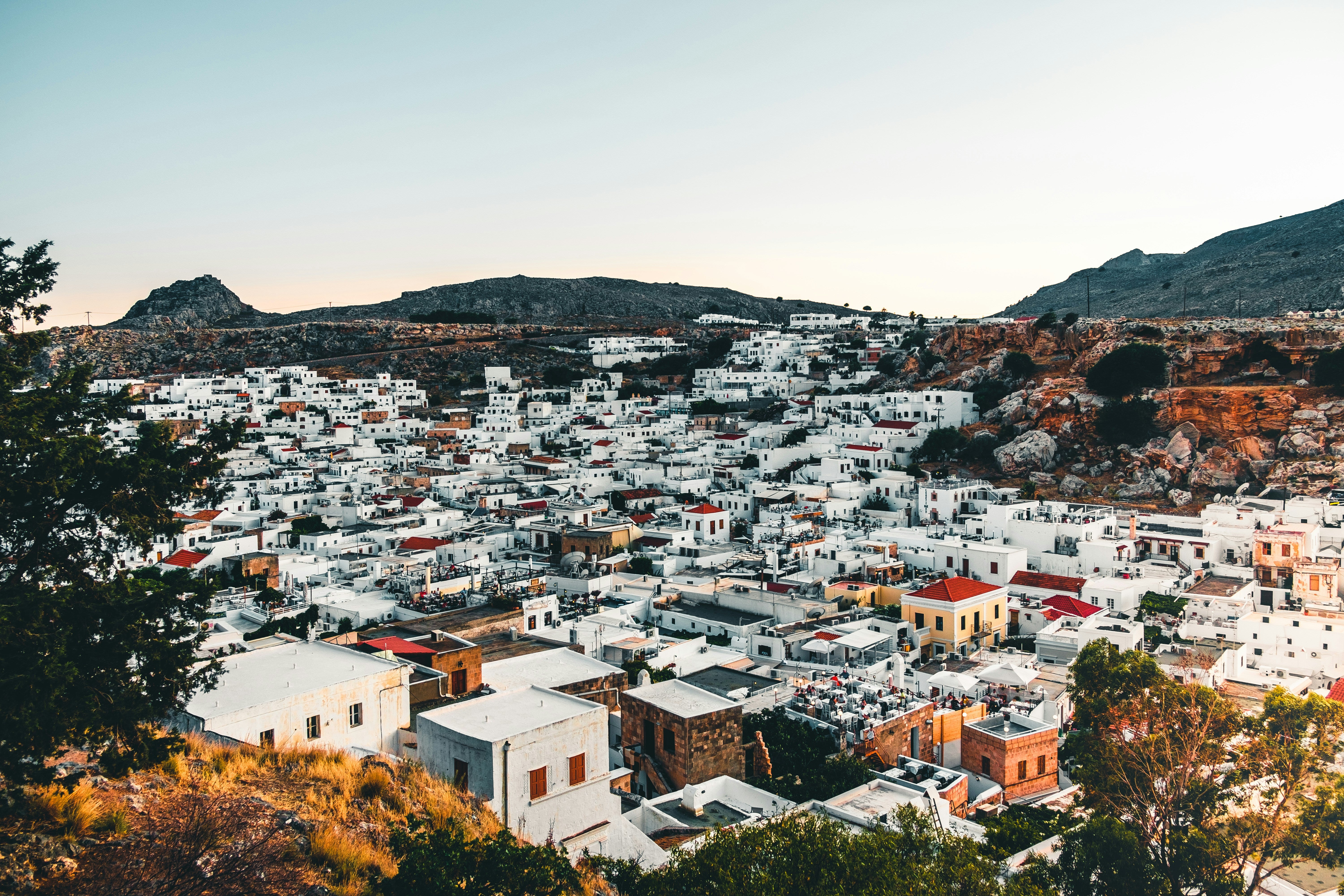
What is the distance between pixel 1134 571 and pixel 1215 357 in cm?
2607

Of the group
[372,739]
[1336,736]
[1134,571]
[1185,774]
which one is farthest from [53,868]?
[1134,571]

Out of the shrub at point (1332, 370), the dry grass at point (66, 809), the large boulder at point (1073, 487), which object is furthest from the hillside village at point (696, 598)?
Answer: the shrub at point (1332, 370)

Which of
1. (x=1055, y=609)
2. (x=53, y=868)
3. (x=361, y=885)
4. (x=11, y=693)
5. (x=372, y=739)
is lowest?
(x=1055, y=609)

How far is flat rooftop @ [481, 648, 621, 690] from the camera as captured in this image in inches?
580

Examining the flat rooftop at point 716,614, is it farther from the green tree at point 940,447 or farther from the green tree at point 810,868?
the green tree at point 940,447

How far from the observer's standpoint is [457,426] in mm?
57219

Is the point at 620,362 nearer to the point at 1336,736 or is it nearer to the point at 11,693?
the point at 1336,736

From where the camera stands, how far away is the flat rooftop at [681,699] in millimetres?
13484

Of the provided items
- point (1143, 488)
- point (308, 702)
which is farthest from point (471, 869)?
point (1143, 488)

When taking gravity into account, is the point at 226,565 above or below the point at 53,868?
below

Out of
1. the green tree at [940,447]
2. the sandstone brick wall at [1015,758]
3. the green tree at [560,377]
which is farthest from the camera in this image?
the green tree at [560,377]

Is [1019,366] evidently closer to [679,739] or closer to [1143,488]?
[1143,488]

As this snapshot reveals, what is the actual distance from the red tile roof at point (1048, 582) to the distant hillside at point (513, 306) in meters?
88.1

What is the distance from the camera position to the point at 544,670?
15461mm
